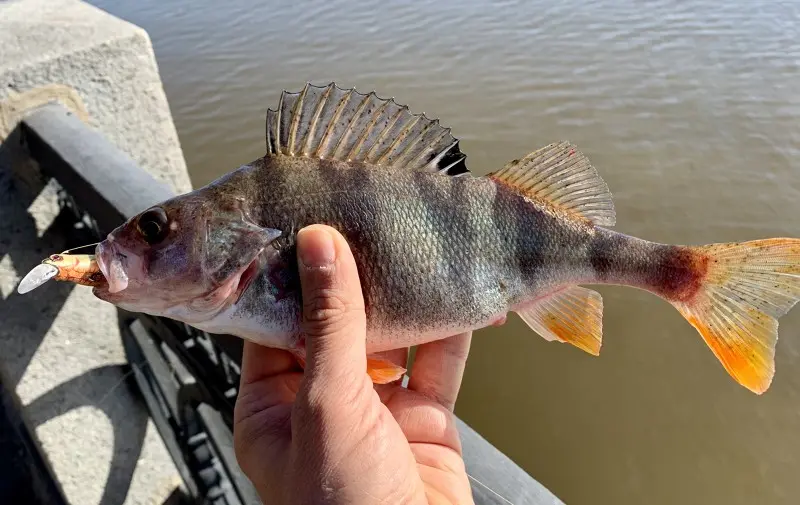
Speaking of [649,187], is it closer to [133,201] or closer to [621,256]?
[621,256]

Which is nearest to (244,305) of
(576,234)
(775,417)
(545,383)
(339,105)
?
(339,105)

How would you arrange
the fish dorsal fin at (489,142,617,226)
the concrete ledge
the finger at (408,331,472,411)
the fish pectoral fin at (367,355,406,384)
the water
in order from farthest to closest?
the water < the concrete ledge < the finger at (408,331,472,411) < the fish dorsal fin at (489,142,617,226) < the fish pectoral fin at (367,355,406,384)

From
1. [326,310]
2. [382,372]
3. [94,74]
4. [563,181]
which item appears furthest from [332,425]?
[94,74]

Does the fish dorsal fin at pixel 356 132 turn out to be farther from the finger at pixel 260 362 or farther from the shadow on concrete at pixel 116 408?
the shadow on concrete at pixel 116 408

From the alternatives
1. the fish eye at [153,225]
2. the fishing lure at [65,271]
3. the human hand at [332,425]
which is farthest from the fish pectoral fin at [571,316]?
the fishing lure at [65,271]

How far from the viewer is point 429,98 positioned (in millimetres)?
7844

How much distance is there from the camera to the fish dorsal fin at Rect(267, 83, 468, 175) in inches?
70.4

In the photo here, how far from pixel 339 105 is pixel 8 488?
130 inches

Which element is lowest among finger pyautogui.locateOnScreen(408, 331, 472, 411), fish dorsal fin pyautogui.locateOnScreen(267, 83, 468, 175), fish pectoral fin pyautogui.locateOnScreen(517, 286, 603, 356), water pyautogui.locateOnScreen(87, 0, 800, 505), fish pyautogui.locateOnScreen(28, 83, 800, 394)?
water pyautogui.locateOnScreen(87, 0, 800, 505)

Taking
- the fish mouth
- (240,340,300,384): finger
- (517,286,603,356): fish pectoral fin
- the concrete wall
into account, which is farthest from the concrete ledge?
(517,286,603,356): fish pectoral fin

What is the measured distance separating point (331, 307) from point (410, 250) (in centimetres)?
35

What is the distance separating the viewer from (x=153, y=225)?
1636 mm

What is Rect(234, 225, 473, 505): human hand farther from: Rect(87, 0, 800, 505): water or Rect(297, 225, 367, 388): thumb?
Rect(87, 0, 800, 505): water

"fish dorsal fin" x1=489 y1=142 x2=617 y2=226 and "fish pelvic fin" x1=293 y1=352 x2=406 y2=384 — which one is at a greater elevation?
"fish dorsal fin" x1=489 y1=142 x2=617 y2=226
